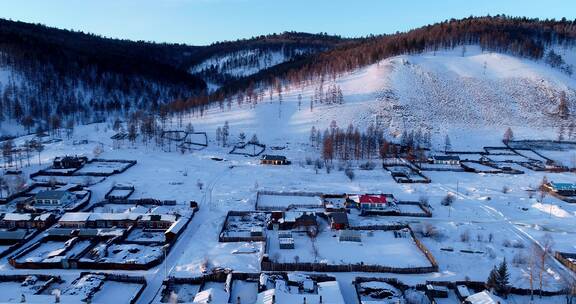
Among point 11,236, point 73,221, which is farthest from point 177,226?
point 11,236

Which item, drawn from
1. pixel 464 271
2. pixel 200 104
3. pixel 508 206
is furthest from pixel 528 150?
pixel 200 104

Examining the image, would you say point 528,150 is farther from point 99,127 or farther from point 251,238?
point 99,127

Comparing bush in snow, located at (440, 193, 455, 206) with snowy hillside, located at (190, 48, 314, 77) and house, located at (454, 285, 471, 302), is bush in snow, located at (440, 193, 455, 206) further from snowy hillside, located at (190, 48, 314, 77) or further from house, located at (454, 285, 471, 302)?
snowy hillside, located at (190, 48, 314, 77)

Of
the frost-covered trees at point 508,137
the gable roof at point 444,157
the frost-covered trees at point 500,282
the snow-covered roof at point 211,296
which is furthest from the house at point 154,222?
the frost-covered trees at point 508,137

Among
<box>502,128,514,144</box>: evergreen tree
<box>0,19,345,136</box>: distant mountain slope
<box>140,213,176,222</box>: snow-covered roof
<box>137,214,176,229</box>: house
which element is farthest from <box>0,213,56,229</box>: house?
<box>502,128,514,144</box>: evergreen tree

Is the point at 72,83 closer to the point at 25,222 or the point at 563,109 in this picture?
the point at 25,222

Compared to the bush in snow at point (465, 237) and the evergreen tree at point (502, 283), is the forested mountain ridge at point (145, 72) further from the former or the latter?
the evergreen tree at point (502, 283)
